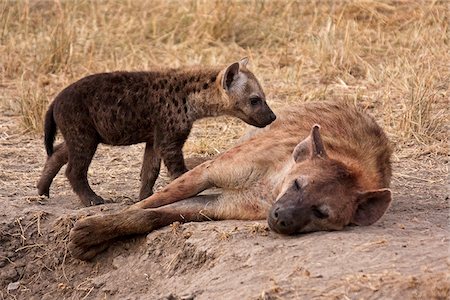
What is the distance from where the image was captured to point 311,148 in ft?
15.6

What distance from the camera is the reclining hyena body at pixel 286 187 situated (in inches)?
178

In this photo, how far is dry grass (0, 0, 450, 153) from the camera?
7324 mm

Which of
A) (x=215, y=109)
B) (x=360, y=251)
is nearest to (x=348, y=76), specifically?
(x=215, y=109)

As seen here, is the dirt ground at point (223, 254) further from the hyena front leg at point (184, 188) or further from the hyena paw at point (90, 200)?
the hyena front leg at point (184, 188)

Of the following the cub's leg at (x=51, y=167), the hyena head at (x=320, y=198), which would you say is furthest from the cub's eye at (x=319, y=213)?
the cub's leg at (x=51, y=167)

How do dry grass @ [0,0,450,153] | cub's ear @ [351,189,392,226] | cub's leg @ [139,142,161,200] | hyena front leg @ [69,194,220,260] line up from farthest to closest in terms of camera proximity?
dry grass @ [0,0,450,153] → cub's leg @ [139,142,161,200] → hyena front leg @ [69,194,220,260] → cub's ear @ [351,189,392,226]

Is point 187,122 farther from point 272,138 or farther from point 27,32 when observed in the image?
point 27,32

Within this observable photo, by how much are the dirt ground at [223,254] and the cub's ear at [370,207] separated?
7cm

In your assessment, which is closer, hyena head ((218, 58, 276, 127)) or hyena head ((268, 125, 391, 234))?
hyena head ((268, 125, 391, 234))

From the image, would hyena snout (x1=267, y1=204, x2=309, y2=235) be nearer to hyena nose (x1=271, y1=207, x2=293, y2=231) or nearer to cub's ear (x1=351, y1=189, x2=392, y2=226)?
hyena nose (x1=271, y1=207, x2=293, y2=231)

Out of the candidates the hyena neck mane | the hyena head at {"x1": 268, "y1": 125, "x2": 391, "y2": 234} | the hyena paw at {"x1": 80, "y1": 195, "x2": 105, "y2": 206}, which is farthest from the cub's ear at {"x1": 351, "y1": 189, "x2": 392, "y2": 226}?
the hyena paw at {"x1": 80, "y1": 195, "x2": 105, "y2": 206}

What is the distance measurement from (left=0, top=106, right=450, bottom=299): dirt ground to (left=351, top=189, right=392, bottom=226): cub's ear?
0.07 m

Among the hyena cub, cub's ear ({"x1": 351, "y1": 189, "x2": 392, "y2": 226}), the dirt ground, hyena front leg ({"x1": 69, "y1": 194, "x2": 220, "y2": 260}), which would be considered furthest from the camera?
the hyena cub

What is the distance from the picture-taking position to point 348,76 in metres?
→ 8.01
